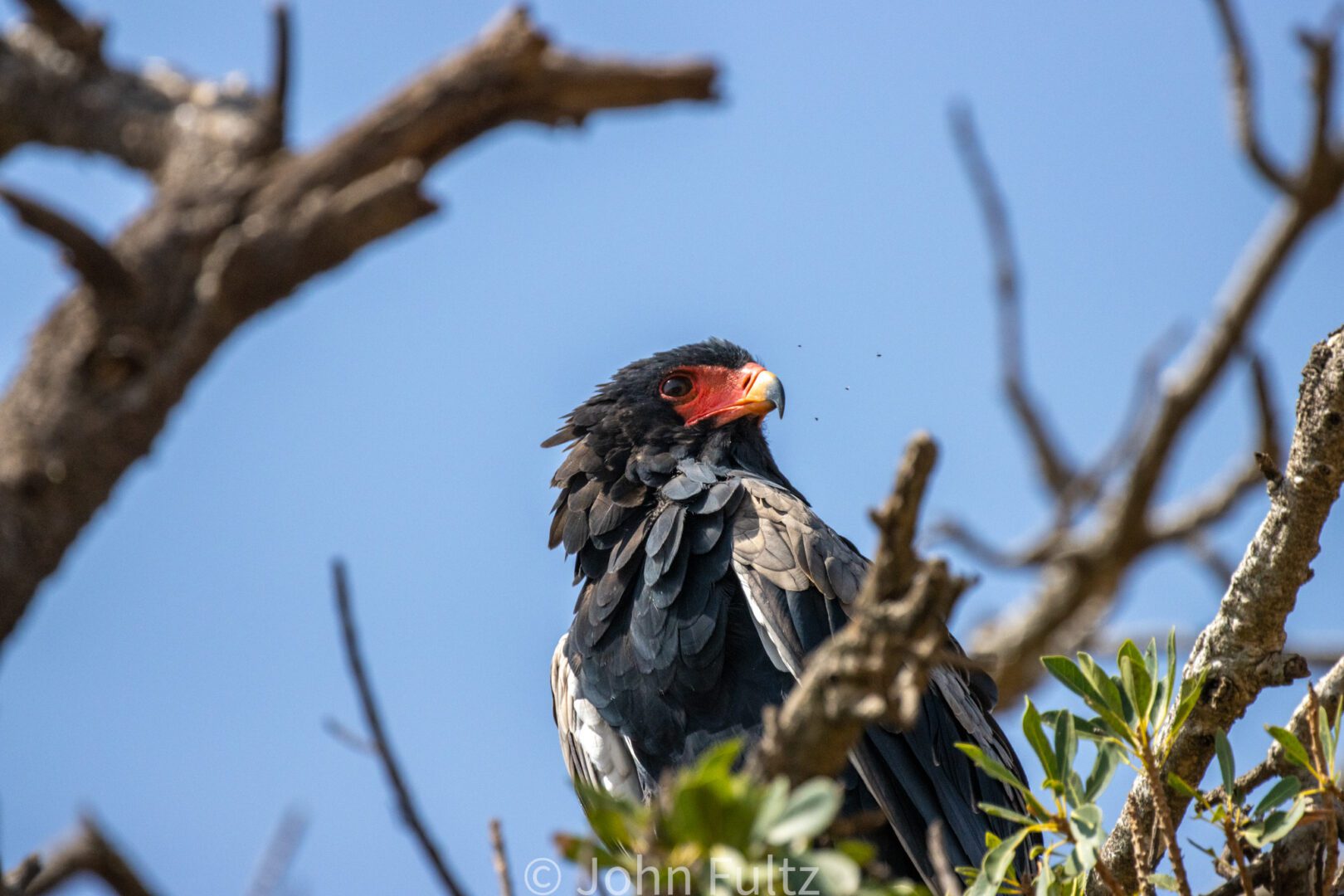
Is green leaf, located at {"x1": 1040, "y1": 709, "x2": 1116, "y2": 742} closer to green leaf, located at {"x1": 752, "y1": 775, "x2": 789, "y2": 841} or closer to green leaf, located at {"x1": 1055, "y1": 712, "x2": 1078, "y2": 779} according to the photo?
green leaf, located at {"x1": 1055, "y1": 712, "x2": 1078, "y2": 779}

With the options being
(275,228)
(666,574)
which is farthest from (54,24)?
(666,574)

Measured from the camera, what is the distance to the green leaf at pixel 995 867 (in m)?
2.55

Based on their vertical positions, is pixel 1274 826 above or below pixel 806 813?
below

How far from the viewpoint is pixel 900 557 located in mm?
1987

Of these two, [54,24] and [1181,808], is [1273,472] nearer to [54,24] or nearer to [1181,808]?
[1181,808]

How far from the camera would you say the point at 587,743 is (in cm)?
441

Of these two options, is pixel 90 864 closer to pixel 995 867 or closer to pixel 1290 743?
pixel 995 867

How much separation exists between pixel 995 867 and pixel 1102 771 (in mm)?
283

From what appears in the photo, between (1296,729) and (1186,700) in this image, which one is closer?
(1186,700)

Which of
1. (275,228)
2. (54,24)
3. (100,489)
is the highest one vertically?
(54,24)

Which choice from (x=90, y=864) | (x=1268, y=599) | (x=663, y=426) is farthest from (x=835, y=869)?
(x=90, y=864)

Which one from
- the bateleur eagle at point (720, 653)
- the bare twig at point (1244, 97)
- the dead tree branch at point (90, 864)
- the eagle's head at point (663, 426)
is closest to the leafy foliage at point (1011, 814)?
the bateleur eagle at point (720, 653)

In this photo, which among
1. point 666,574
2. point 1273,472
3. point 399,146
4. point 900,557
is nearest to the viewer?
point 900,557

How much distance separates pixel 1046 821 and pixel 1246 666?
674 mm
